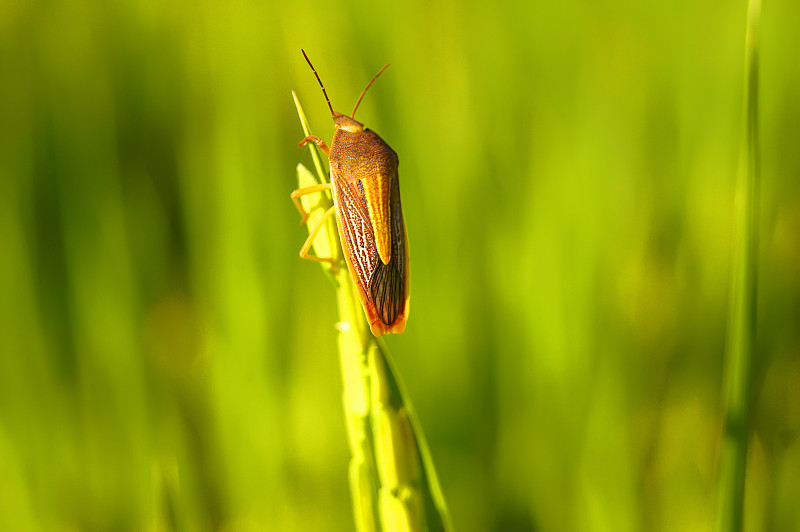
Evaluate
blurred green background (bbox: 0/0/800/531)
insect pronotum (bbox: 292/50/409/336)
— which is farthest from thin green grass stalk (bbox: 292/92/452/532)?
blurred green background (bbox: 0/0/800/531)

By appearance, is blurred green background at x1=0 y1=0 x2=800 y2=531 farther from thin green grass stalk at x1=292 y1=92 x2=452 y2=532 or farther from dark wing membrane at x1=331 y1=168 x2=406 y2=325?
thin green grass stalk at x1=292 y1=92 x2=452 y2=532

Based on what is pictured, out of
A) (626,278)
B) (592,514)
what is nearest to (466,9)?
(626,278)

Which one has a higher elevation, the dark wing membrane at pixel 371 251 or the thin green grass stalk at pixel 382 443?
the dark wing membrane at pixel 371 251

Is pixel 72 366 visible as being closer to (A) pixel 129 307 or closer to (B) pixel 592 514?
(A) pixel 129 307

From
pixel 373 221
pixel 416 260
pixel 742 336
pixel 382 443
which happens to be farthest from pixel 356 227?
pixel 742 336

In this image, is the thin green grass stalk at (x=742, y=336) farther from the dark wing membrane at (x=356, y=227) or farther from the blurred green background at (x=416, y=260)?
the dark wing membrane at (x=356, y=227)

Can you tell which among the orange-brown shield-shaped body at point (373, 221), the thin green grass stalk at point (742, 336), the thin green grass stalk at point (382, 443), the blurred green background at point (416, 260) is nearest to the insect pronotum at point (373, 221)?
the orange-brown shield-shaped body at point (373, 221)

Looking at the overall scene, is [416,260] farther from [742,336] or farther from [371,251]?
[742,336]

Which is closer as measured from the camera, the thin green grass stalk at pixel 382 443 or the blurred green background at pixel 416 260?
the thin green grass stalk at pixel 382 443
